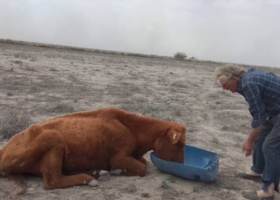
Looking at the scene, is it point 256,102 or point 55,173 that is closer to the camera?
point 256,102

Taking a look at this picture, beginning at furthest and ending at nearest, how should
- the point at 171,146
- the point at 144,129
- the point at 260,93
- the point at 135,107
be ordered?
the point at 135,107 < the point at 144,129 < the point at 171,146 < the point at 260,93

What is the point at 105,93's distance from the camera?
1482cm

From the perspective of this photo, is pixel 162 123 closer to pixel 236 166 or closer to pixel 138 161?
pixel 138 161

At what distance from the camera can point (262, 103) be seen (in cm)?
652

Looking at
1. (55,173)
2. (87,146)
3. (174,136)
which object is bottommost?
(55,173)

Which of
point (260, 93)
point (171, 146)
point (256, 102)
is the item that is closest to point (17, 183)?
point (171, 146)

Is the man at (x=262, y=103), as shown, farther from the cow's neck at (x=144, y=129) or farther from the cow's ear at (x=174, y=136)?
the cow's neck at (x=144, y=129)

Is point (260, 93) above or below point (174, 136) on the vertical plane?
above

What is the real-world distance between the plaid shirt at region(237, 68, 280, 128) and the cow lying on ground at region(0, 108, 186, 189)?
126cm

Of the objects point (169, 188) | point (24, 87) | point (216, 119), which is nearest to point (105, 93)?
point (24, 87)

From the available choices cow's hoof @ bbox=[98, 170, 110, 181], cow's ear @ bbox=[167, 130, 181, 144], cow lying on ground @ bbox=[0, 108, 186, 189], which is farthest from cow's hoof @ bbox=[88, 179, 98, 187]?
cow's ear @ bbox=[167, 130, 181, 144]

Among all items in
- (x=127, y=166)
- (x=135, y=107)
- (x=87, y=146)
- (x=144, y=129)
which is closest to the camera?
(x=87, y=146)

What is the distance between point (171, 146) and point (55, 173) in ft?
5.88

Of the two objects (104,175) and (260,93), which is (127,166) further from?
(260,93)
